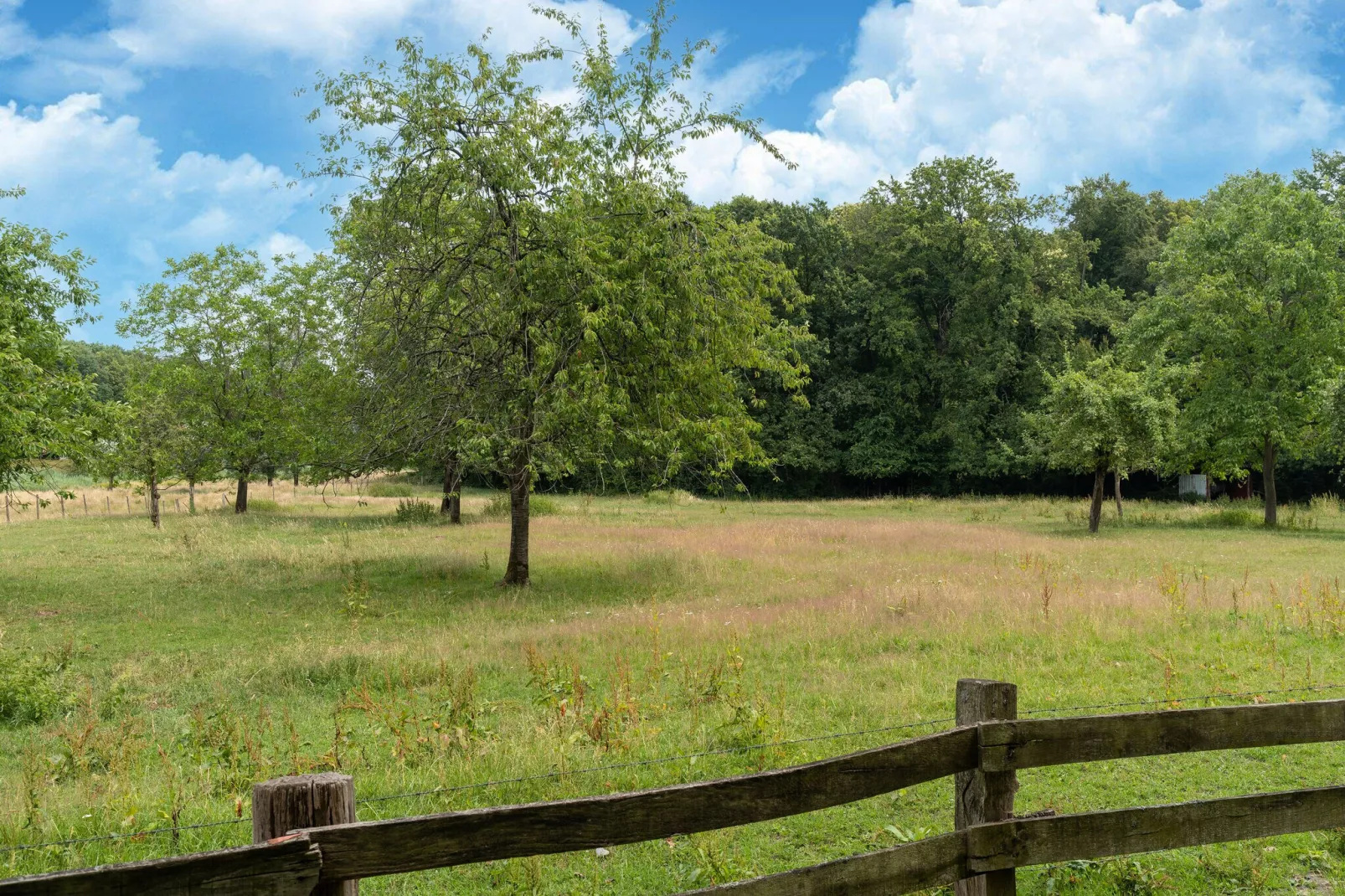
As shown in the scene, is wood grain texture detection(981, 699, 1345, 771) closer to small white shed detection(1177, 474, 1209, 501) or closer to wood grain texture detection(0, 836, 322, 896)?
wood grain texture detection(0, 836, 322, 896)

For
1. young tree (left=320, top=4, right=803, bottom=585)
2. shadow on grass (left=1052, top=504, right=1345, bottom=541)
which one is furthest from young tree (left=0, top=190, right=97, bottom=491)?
shadow on grass (left=1052, top=504, right=1345, bottom=541)

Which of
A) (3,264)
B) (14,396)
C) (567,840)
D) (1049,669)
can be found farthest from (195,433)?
(567,840)

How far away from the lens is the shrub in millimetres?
52000

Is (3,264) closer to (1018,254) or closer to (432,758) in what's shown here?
(432,758)

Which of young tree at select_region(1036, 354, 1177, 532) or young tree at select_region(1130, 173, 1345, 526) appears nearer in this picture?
young tree at select_region(1036, 354, 1177, 532)

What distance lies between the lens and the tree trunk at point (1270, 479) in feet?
107

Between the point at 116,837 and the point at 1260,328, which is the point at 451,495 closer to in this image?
the point at 116,837

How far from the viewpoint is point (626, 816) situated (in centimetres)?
299

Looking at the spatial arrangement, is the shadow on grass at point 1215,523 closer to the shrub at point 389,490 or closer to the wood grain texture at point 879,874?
the wood grain texture at point 879,874

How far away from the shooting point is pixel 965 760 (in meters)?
3.75

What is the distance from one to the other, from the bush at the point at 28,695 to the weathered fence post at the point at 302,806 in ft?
30.0

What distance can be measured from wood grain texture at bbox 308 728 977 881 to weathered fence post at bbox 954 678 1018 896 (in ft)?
0.48

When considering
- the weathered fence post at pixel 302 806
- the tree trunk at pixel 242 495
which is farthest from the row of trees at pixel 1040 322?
the weathered fence post at pixel 302 806

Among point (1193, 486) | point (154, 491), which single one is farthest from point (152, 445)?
point (1193, 486)
